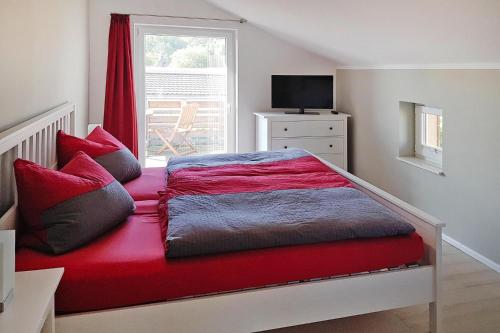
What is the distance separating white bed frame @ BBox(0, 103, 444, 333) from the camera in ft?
5.51

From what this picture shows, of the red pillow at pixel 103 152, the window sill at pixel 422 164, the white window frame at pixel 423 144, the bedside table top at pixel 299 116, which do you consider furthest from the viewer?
the bedside table top at pixel 299 116

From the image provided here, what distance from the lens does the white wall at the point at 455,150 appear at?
9.75ft

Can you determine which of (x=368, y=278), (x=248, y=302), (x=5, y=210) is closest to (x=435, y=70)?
(x=368, y=278)

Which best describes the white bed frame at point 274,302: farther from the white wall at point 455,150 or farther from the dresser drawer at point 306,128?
the dresser drawer at point 306,128

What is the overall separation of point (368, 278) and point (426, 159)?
2342mm

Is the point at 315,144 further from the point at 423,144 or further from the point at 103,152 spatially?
the point at 103,152

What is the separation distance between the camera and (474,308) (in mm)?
2465

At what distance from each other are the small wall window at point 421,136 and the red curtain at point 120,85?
2818mm

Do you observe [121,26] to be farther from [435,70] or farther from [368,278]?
[368,278]

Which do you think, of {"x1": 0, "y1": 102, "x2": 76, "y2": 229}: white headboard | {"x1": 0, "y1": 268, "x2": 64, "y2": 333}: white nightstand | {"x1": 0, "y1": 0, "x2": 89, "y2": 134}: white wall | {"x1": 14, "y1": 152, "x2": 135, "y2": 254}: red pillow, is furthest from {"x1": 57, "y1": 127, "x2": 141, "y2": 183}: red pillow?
{"x1": 0, "y1": 268, "x2": 64, "y2": 333}: white nightstand

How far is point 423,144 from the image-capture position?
4.02 m

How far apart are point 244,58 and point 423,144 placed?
2.27 metres

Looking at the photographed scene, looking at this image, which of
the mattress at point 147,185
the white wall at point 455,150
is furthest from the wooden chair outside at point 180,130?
the white wall at point 455,150

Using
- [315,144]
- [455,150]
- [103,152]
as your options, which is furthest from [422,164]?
[103,152]
